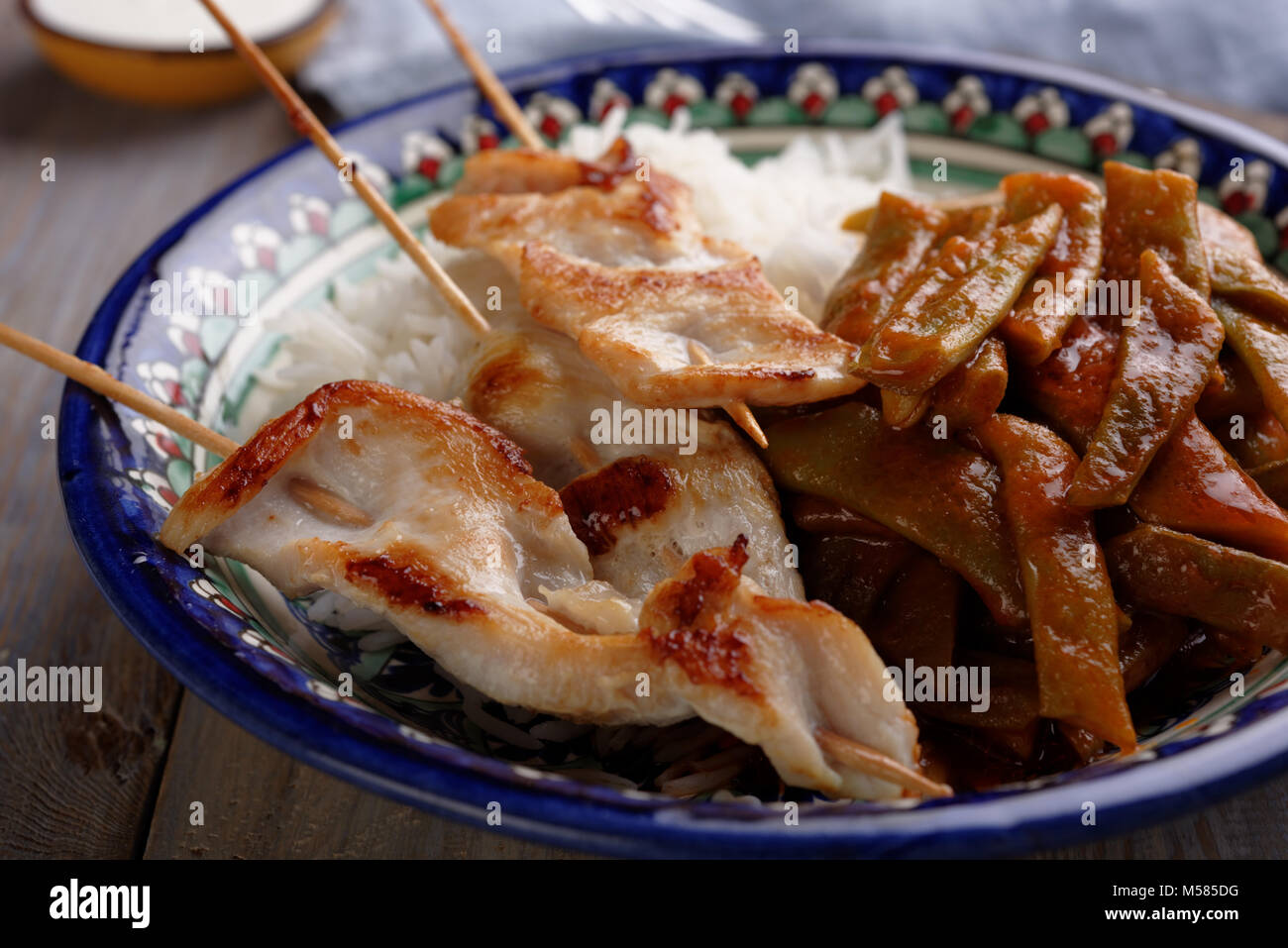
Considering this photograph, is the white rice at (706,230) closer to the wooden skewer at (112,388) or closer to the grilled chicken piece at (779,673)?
the wooden skewer at (112,388)

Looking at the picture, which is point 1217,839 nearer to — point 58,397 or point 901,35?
point 58,397

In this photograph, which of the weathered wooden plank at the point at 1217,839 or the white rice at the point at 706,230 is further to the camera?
the white rice at the point at 706,230

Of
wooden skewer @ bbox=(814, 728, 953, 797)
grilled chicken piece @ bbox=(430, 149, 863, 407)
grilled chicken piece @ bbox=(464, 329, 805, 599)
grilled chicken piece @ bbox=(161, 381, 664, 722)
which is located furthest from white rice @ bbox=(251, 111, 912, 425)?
wooden skewer @ bbox=(814, 728, 953, 797)

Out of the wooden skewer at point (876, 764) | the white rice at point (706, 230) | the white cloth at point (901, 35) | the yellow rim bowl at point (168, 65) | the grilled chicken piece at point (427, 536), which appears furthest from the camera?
the white cloth at point (901, 35)

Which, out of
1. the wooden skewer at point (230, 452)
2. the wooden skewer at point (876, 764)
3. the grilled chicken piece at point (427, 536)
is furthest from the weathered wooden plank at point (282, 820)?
the wooden skewer at point (876, 764)

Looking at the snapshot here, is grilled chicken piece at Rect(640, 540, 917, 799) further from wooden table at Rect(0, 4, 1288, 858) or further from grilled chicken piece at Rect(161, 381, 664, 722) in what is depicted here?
wooden table at Rect(0, 4, 1288, 858)
